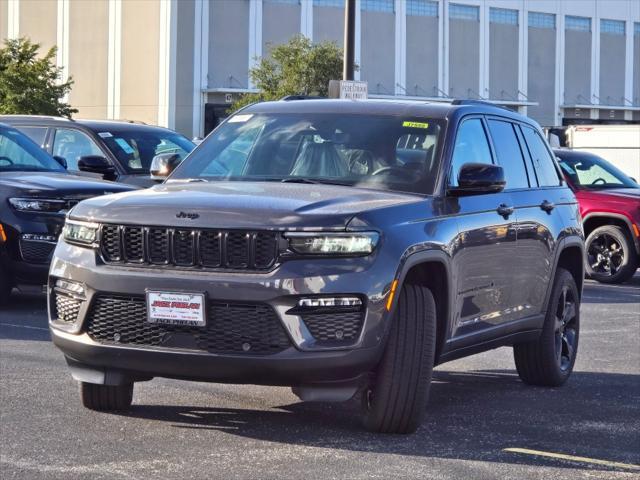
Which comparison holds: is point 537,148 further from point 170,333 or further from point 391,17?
point 391,17

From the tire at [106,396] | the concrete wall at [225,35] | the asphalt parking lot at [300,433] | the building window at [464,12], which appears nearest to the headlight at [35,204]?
the asphalt parking lot at [300,433]

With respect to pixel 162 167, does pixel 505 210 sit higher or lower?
lower

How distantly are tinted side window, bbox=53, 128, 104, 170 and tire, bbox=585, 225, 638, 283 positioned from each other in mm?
7115

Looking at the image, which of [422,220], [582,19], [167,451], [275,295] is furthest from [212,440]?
[582,19]

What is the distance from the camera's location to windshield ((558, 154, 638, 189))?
19719mm

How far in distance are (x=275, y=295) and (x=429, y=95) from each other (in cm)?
6504

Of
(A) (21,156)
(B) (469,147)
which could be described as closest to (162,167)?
(B) (469,147)

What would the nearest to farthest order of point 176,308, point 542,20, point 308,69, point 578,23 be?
point 176,308 → point 308,69 → point 542,20 → point 578,23

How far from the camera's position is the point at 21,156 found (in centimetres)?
1383

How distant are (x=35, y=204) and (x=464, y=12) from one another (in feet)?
205

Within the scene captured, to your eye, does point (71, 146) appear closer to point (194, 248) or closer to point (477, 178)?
point (477, 178)

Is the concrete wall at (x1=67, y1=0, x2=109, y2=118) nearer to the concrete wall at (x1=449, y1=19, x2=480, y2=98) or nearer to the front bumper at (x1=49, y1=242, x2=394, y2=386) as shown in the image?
the concrete wall at (x1=449, y1=19, x2=480, y2=98)

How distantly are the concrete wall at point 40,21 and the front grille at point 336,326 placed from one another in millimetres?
61201

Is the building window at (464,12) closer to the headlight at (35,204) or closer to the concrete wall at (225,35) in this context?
the concrete wall at (225,35)
